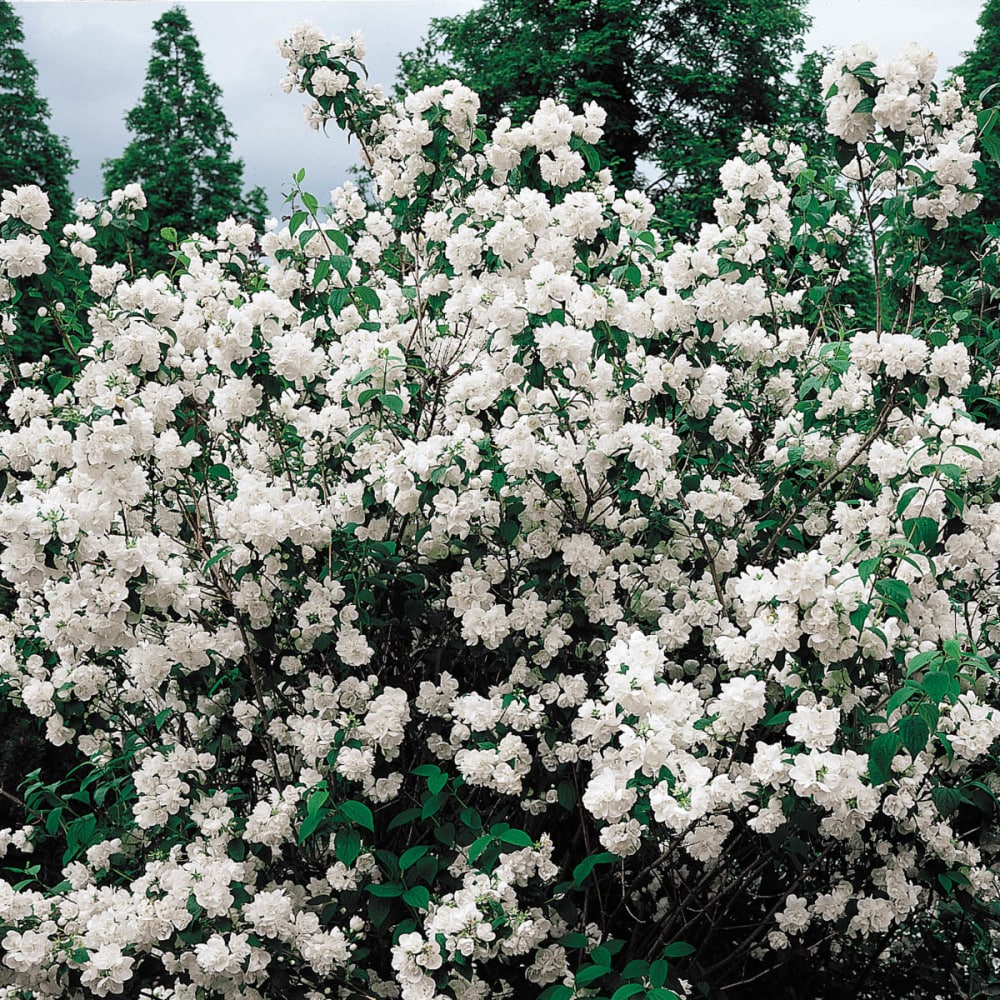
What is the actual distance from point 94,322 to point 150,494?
0.80 meters

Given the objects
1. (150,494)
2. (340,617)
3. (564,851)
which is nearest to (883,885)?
(564,851)

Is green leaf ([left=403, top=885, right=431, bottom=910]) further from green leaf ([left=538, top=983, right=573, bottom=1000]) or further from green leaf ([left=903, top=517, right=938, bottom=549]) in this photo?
green leaf ([left=903, top=517, right=938, bottom=549])

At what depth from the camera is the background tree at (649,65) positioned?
16.3 metres

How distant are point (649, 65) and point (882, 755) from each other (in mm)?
17098

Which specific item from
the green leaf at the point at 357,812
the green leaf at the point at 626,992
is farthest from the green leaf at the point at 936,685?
the green leaf at the point at 357,812

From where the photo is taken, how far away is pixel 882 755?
6.62 feet

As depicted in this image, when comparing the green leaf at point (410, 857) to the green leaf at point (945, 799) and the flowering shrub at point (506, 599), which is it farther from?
the green leaf at point (945, 799)

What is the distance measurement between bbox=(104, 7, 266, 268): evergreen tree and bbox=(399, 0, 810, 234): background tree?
395 centimetres

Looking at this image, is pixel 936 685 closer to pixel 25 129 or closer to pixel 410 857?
pixel 410 857

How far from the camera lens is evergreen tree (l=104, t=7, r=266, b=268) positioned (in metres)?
18.3

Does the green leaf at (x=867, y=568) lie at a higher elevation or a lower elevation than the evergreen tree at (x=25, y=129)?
lower

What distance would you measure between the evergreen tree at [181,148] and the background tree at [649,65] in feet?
13.0

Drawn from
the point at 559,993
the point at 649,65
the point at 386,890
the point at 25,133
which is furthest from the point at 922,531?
the point at 25,133

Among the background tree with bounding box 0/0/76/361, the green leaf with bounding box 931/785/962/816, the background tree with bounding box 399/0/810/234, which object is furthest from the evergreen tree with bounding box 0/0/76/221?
the green leaf with bounding box 931/785/962/816
